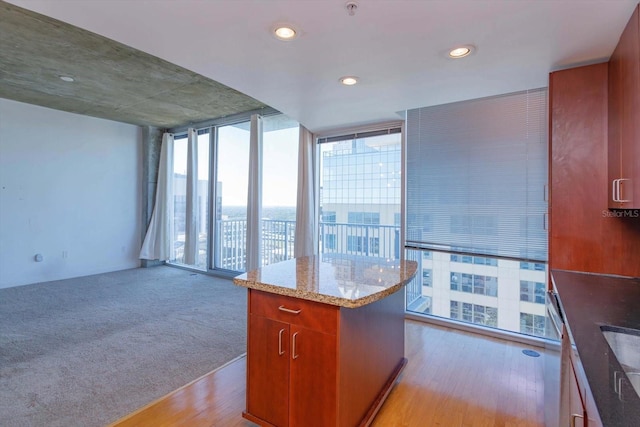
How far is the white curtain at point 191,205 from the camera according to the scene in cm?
547

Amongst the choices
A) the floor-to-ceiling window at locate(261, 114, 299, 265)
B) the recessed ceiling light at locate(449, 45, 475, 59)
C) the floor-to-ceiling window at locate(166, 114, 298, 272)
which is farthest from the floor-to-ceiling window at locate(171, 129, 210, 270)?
the recessed ceiling light at locate(449, 45, 475, 59)

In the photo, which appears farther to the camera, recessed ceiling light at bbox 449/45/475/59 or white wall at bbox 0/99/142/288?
white wall at bbox 0/99/142/288

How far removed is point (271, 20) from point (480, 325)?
3408 millimetres

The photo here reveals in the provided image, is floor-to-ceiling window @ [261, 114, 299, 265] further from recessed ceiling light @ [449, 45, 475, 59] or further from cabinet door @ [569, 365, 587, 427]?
cabinet door @ [569, 365, 587, 427]

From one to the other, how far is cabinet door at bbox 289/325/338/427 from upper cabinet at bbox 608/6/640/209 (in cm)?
165

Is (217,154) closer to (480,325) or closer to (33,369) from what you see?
(33,369)

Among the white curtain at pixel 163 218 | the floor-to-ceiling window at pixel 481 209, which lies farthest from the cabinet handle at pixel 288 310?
the white curtain at pixel 163 218

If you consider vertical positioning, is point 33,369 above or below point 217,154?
below

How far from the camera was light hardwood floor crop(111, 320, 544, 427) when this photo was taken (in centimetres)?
188

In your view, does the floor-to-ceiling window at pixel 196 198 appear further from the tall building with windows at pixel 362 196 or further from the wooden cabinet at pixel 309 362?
the wooden cabinet at pixel 309 362

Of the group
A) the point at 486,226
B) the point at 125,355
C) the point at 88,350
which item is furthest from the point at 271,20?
the point at 88,350

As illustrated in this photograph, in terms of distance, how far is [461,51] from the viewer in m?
2.05

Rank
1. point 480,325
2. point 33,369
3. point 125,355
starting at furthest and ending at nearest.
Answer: point 480,325
point 125,355
point 33,369

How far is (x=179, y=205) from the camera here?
5996mm
